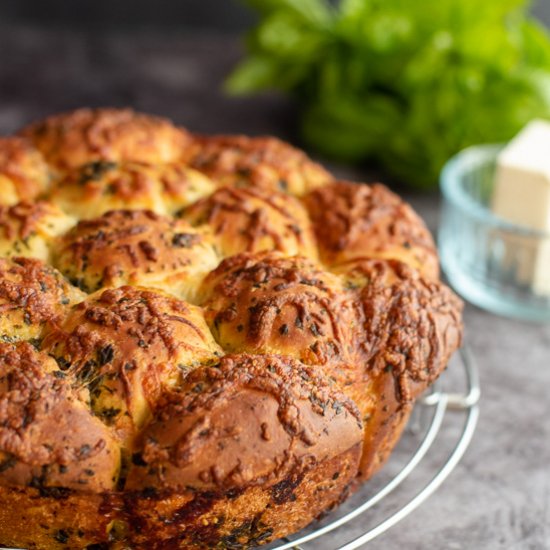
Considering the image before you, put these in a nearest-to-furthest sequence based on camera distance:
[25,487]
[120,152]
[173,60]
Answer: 1. [25,487]
2. [120,152]
3. [173,60]

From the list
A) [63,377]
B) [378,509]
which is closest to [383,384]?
[378,509]

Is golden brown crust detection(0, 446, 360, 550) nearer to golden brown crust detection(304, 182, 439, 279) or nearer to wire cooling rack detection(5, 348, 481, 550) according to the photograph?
wire cooling rack detection(5, 348, 481, 550)

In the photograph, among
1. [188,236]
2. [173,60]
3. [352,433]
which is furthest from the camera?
[173,60]

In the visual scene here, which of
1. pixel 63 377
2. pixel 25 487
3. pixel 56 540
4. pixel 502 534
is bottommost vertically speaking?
pixel 502 534

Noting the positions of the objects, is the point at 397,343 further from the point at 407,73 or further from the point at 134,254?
the point at 407,73

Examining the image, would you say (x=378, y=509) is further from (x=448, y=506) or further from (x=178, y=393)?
(x=178, y=393)
